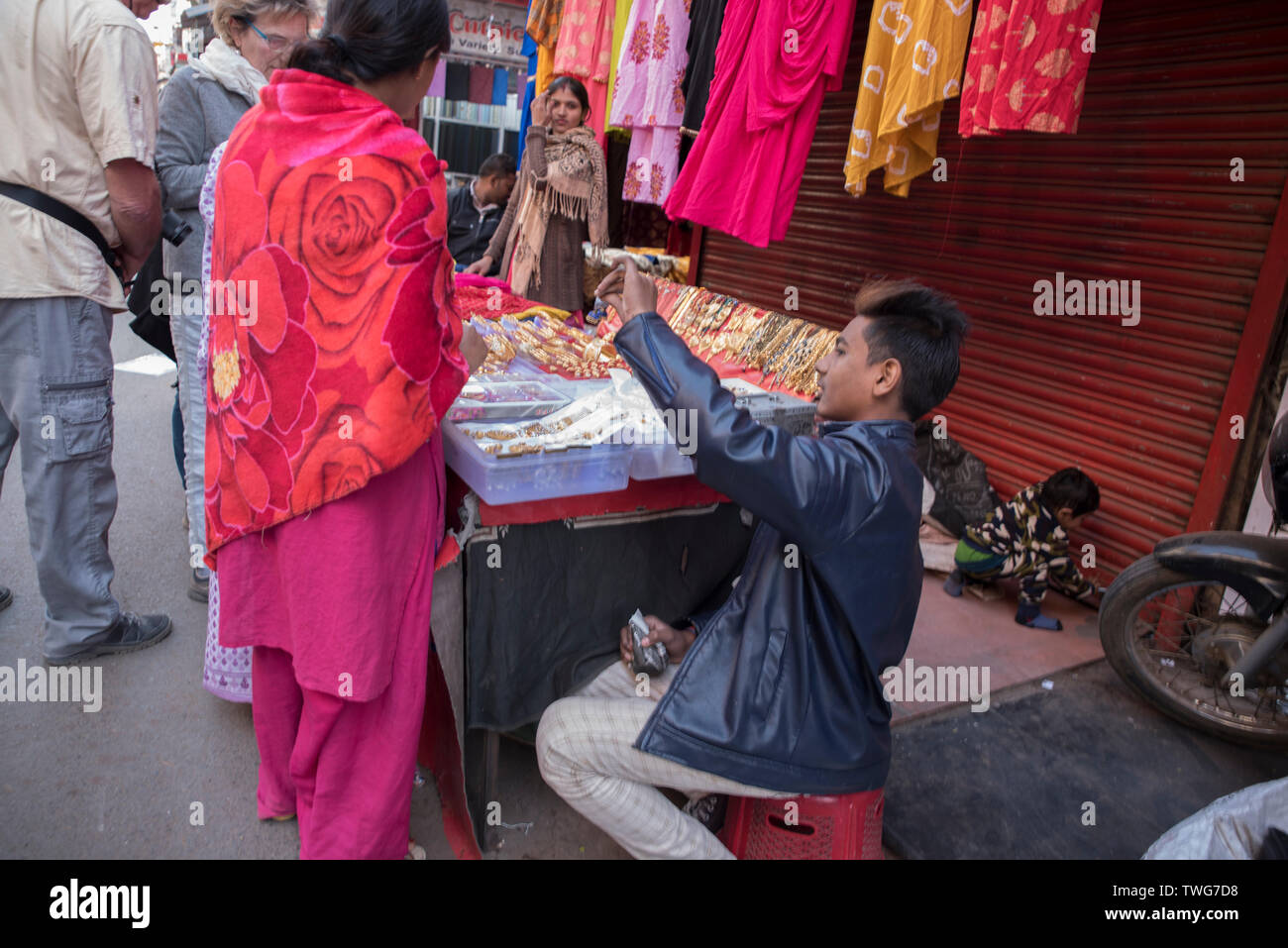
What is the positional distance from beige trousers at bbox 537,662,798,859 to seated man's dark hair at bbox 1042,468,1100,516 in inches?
92.0

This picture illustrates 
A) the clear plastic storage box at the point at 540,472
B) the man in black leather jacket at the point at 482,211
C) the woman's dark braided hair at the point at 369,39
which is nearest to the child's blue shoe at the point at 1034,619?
the clear plastic storage box at the point at 540,472

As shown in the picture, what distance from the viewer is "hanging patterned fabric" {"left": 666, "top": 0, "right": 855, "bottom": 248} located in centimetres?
337

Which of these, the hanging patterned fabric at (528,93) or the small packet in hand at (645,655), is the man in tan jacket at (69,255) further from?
the hanging patterned fabric at (528,93)

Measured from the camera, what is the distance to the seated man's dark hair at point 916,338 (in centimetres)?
147

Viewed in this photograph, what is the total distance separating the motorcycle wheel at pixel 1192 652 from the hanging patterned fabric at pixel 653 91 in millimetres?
3035

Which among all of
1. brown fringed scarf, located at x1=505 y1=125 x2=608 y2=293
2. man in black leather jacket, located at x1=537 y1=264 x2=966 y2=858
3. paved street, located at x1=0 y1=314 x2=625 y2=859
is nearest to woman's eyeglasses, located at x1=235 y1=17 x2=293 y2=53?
man in black leather jacket, located at x1=537 y1=264 x2=966 y2=858

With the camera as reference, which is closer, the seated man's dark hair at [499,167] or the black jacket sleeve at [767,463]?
the black jacket sleeve at [767,463]

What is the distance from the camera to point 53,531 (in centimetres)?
242

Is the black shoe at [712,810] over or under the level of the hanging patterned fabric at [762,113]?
under

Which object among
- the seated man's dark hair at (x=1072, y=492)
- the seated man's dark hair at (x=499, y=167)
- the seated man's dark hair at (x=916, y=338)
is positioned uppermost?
the seated man's dark hair at (x=499, y=167)

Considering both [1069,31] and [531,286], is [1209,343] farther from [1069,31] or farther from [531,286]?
[531,286]

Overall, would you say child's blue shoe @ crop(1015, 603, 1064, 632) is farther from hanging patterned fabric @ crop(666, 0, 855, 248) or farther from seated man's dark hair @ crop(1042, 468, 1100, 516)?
hanging patterned fabric @ crop(666, 0, 855, 248)

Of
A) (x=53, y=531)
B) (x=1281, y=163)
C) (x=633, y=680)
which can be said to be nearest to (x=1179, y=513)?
(x=1281, y=163)

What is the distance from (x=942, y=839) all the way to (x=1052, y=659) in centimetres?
127
